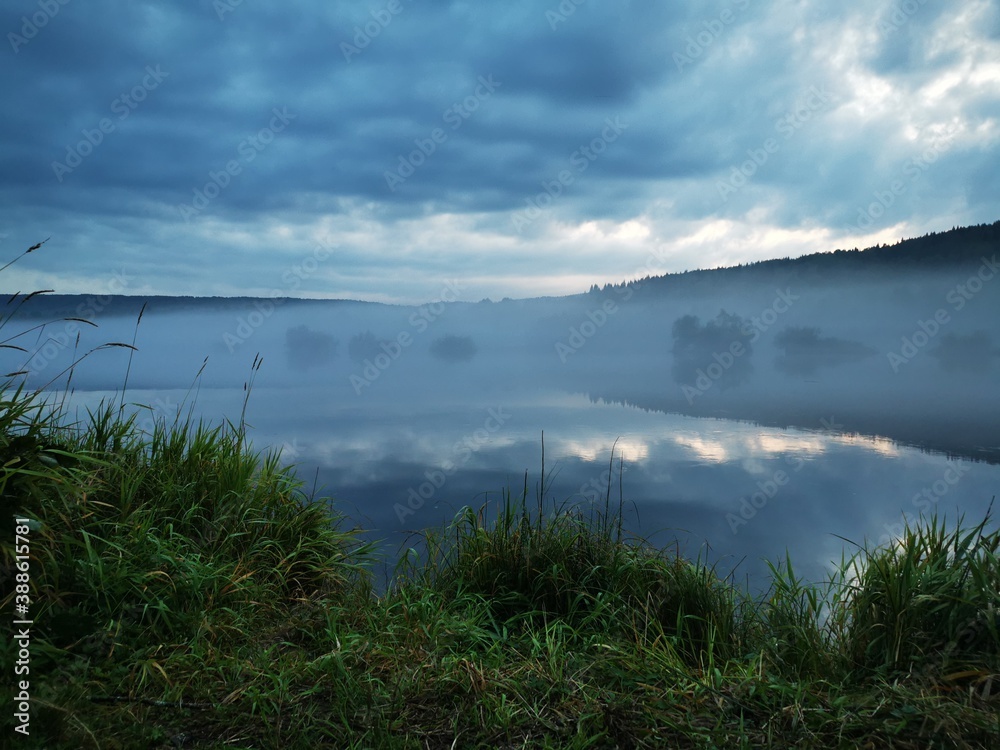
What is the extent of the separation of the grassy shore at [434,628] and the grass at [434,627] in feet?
0.05

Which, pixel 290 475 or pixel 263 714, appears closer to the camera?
pixel 263 714

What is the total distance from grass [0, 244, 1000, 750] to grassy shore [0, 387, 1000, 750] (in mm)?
15

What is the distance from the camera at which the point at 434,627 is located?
131 inches

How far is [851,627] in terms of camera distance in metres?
3.32

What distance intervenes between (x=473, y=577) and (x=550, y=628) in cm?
88

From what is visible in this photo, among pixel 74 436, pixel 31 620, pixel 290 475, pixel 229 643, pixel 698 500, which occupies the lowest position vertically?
pixel 698 500

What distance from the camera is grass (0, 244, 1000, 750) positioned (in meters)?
2.44

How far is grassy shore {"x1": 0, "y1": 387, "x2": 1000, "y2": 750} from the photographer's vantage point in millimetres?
2434

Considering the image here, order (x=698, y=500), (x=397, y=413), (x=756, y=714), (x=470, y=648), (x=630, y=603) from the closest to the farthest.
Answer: (x=756, y=714), (x=470, y=648), (x=630, y=603), (x=698, y=500), (x=397, y=413)

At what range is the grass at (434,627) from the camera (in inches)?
95.9

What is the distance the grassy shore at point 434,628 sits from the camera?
2434mm

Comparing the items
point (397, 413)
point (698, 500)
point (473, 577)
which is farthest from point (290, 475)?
point (397, 413)

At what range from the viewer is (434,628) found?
130 inches

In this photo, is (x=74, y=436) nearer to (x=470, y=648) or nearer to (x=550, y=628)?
(x=470, y=648)
